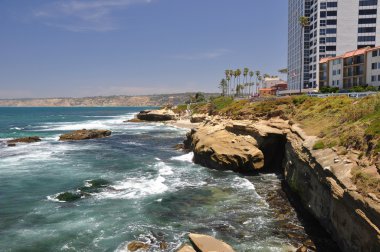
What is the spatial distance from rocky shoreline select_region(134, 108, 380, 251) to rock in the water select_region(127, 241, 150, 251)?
317 inches

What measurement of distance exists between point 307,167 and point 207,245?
35.2ft

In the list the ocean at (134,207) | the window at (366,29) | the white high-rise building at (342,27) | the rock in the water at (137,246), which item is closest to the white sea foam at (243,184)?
the ocean at (134,207)

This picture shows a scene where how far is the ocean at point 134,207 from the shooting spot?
58.9 feet

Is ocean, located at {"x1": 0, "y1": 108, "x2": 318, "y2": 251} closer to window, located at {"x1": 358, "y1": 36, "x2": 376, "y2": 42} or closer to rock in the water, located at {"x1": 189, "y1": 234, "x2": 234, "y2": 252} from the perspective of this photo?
rock in the water, located at {"x1": 189, "y1": 234, "x2": 234, "y2": 252}

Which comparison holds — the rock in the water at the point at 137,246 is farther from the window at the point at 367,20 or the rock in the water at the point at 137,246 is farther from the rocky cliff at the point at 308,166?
the window at the point at 367,20

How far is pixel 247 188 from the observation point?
2738 cm

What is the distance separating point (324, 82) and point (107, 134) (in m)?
61.9

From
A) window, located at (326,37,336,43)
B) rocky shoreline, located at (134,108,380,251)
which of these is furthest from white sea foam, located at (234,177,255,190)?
window, located at (326,37,336,43)

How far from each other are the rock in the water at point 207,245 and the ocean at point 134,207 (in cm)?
220

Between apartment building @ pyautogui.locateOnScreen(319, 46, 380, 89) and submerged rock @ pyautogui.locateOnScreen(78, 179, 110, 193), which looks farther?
apartment building @ pyautogui.locateOnScreen(319, 46, 380, 89)

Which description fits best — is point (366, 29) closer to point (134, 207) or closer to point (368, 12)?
point (368, 12)

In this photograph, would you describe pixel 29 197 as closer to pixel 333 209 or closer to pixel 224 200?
pixel 224 200

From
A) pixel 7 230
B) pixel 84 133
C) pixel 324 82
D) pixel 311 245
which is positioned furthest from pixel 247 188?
pixel 324 82

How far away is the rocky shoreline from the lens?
13.7 metres
